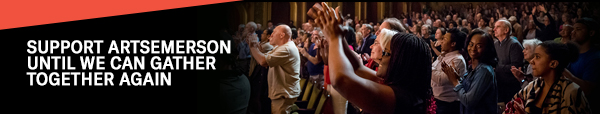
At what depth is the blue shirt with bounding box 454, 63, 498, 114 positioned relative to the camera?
3354mm

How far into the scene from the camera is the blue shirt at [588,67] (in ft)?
11.3

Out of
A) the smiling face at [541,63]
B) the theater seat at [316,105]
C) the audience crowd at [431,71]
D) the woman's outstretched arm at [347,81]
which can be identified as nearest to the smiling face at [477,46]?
the audience crowd at [431,71]

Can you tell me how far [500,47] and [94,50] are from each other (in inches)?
169

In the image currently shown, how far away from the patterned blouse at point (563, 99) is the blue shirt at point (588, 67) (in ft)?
2.53

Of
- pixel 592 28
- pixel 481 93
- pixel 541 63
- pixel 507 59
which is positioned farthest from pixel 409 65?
pixel 507 59


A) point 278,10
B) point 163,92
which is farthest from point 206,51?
point 278,10

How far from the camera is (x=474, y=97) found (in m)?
3.35

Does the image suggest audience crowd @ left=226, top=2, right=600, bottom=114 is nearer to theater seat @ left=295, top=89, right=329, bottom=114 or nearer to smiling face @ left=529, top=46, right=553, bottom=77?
smiling face @ left=529, top=46, right=553, bottom=77

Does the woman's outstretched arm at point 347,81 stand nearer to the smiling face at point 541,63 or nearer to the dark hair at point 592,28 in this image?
the smiling face at point 541,63

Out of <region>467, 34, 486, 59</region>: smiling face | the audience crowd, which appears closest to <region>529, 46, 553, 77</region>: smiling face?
the audience crowd

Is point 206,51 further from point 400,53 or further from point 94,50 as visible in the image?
point 400,53

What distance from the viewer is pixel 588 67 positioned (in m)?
3.52

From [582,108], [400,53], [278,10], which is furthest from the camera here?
[278,10]

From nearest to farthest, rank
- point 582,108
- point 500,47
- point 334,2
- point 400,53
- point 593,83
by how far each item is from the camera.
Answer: point 400,53 < point 582,108 < point 593,83 < point 500,47 < point 334,2
